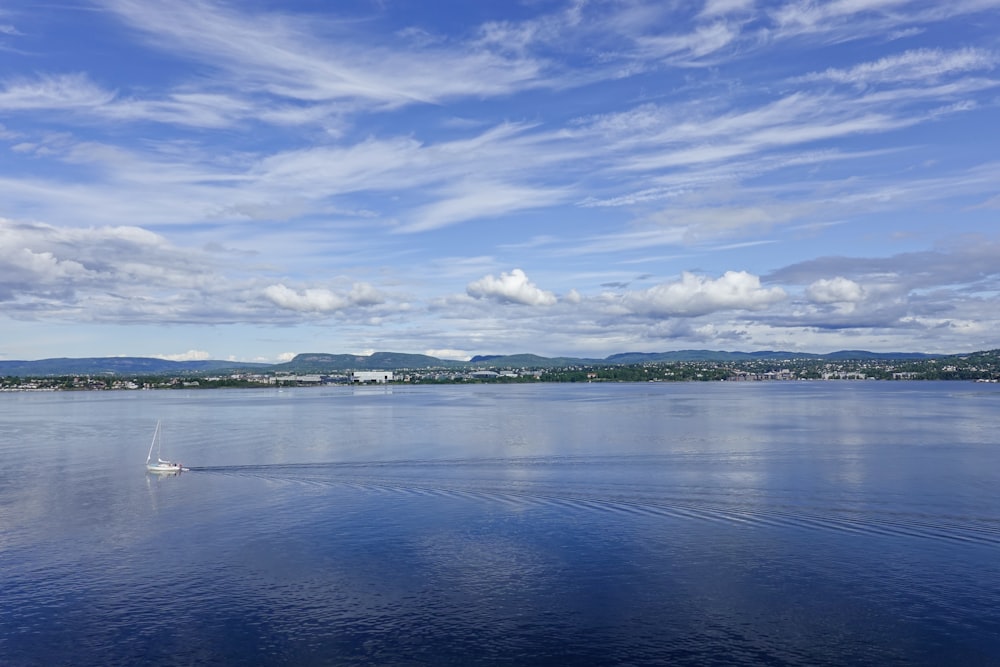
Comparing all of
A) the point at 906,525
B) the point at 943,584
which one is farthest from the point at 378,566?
the point at 906,525

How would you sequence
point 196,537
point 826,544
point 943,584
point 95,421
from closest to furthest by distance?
point 943,584
point 826,544
point 196,537
point 95,421

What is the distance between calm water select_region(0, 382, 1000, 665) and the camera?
696 inches

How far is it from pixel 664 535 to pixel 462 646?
11020mm

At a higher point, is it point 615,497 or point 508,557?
point 615,497

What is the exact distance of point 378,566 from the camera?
23547mm

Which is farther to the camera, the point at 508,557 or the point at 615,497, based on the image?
the point at 615,497

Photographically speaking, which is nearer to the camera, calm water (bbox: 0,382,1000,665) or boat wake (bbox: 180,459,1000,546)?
calm water (bbox: 0,382,1000,665)

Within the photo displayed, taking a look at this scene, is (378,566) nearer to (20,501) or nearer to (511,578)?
(511,578)

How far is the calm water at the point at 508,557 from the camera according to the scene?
17.7 metres

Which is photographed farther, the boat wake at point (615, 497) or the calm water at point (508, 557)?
the boat wake at point (615, 497)

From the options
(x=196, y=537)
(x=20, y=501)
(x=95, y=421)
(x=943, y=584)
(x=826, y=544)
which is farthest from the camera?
(x=95, y=421)

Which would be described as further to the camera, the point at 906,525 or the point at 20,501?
the point at 20,501

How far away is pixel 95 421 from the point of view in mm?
80750

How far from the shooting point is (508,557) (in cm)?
2416
